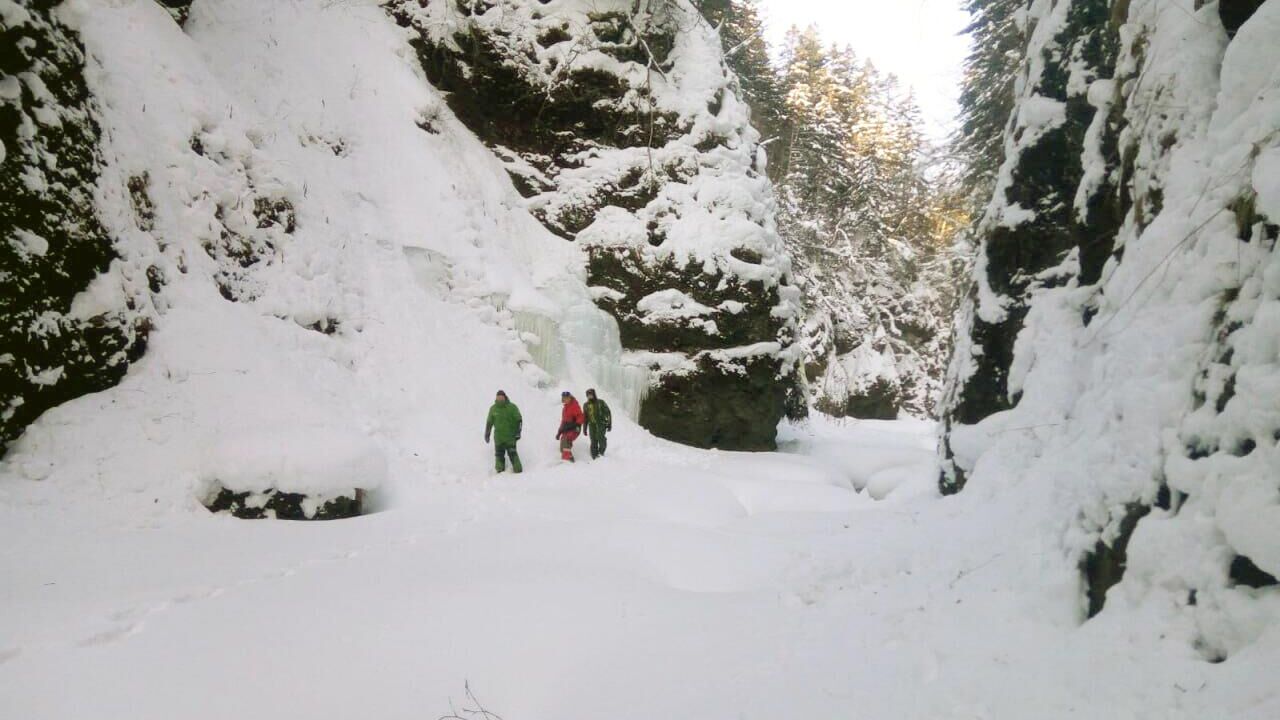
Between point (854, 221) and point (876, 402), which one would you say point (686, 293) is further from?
point (876, 402)

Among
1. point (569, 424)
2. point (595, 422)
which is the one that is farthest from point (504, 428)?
point (595, 422)

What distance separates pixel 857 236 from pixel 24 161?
23205mm

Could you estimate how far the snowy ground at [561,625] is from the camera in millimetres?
2572

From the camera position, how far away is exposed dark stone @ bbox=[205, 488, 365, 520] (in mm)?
5957

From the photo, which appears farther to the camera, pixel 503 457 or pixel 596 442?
pixel 596 442

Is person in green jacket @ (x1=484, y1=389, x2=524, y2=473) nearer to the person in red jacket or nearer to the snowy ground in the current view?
the person in red jacket

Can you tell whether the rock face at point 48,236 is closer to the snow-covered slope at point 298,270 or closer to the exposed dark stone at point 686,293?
the snow-covered slope at point 298,270

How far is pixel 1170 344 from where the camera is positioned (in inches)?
102

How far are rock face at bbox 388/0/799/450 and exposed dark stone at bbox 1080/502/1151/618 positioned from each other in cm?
1044

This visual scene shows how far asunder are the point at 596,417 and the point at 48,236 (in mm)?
7478

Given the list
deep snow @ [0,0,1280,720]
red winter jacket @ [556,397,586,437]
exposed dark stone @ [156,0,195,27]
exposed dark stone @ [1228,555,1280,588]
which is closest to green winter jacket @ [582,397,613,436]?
red winter jacket @ [556,397,586,437]

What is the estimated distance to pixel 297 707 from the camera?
2758 millimetres

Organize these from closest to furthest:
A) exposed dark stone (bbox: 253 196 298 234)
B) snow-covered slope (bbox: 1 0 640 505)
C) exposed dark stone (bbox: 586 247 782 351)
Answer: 1. snow-covered slope (bbox: 1 0 640 505)
2. exposed dark stone (bbox: 253 196 298 234)
3. exposed dark stone (bbox: 586 247 782 351)

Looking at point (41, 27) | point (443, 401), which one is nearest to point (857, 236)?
point (443, 401)
